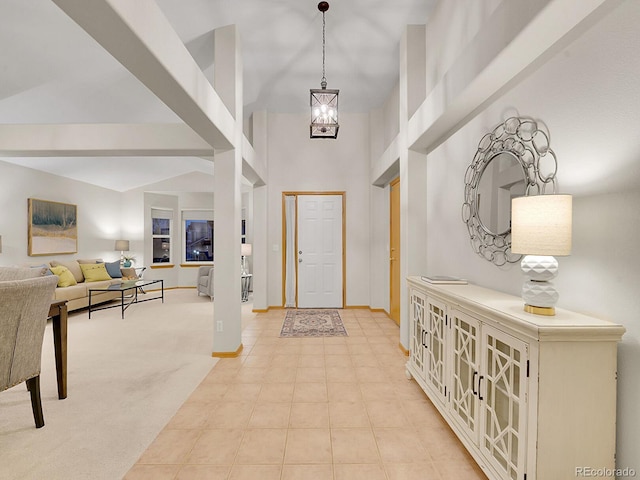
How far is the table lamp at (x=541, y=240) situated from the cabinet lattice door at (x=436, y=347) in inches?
29.2

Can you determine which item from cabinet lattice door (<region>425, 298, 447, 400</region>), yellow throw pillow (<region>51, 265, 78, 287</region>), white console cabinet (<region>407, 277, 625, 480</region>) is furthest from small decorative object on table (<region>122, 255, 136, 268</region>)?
white console cabinet (<region>407, 277, 625, 480</region>)

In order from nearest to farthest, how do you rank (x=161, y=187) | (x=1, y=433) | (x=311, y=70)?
(x=1, y=433)
(x=311, y=70)
(x=161, y=187)

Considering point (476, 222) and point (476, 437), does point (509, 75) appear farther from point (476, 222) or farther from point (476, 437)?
point (476, 437)

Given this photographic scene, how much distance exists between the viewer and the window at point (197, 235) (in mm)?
8734

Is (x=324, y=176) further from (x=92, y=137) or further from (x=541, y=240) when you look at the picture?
(x=541, y=240)

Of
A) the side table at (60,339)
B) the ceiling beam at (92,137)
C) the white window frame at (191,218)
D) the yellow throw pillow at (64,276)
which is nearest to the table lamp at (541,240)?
the side table at (60,339)

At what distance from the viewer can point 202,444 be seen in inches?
75.1

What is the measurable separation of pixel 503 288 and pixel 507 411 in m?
0.85

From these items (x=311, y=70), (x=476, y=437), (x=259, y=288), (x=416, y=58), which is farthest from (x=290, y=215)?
(x=476, y=437)

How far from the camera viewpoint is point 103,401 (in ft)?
7.95

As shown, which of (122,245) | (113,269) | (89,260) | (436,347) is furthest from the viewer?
(122,245)

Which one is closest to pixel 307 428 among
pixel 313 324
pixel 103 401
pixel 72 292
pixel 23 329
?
pixel 103 401

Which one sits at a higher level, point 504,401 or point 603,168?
point 603,168

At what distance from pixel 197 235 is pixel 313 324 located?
18.0 ft
